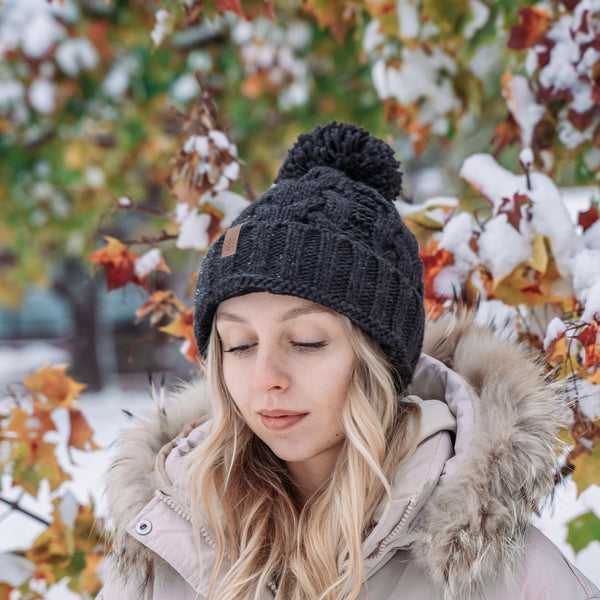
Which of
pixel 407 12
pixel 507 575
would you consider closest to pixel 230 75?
pixel 407 12

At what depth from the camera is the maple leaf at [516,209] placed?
1639 millimetres

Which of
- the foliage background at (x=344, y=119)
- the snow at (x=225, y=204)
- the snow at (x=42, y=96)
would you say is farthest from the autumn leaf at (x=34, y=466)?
the snow at (x=42, y=96)

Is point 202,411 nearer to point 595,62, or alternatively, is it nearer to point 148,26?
point 595,62

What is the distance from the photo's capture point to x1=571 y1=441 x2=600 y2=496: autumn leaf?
1.58 meters

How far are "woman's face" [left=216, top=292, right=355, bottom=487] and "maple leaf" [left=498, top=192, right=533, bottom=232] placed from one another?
A: 1.78ft

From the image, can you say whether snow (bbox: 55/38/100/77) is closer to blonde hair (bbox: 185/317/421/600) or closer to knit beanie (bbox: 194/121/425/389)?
knit beanie (bbox: 194/121/425/389)

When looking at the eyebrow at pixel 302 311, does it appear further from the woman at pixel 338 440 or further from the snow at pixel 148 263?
the snow at pixel 148 263

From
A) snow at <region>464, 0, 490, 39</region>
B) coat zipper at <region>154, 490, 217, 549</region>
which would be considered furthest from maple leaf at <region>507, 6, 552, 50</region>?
coat zipper at <region>154, 490, 217, 549</region>

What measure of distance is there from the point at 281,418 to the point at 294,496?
297 mm

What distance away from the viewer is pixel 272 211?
4.57ft

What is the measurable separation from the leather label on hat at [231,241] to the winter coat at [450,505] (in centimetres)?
45

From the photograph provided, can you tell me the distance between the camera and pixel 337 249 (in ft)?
4.36

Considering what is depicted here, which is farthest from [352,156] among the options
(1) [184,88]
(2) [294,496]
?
(1) [184,88]

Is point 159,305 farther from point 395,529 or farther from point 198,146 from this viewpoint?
point 395,529
